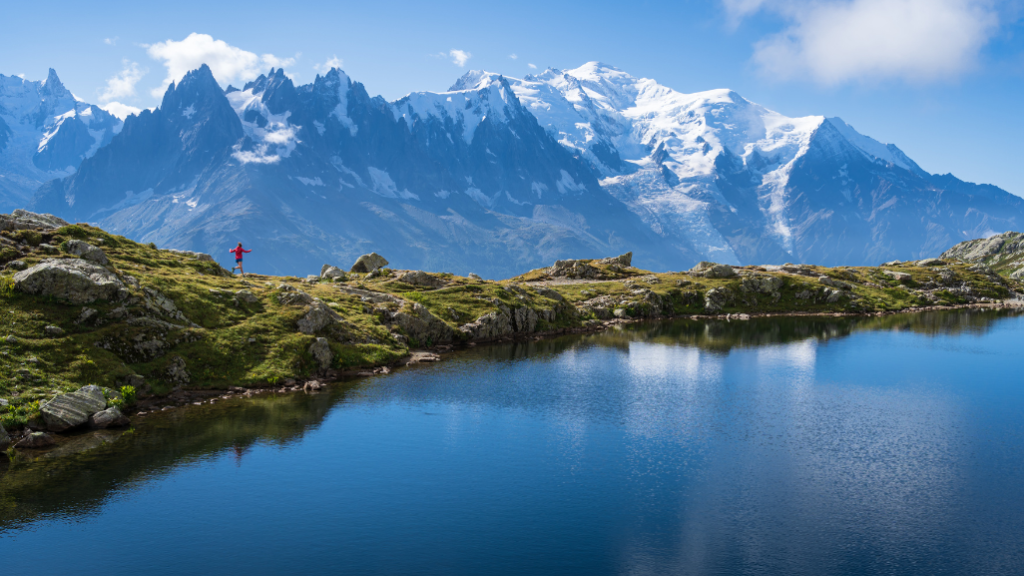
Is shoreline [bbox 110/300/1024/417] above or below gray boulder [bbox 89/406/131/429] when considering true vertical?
above

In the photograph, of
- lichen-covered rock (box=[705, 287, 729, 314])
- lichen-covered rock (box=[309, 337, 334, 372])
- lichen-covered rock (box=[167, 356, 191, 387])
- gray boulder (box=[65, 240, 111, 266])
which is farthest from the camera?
lichen-covered rock (box=[705, 287, 729, 314])

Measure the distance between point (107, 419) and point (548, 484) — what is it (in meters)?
44.9

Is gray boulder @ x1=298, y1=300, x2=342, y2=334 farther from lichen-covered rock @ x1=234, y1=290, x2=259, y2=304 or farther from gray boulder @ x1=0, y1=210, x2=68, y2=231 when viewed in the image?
gray boulder @ x1=0, y1=210, x2=68, y2=231

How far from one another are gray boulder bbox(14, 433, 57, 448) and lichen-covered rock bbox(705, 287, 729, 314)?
159 m

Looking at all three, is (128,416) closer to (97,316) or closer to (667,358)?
(97,316)

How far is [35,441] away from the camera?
195 feet

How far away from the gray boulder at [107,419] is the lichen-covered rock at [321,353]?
2817 centimetres

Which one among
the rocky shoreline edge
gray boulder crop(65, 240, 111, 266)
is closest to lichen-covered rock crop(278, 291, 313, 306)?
the rocky shoreline edge

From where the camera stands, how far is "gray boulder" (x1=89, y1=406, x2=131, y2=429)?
65.9 m

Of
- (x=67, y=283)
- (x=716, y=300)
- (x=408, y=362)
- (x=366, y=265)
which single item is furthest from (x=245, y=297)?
(x=716, y=300)

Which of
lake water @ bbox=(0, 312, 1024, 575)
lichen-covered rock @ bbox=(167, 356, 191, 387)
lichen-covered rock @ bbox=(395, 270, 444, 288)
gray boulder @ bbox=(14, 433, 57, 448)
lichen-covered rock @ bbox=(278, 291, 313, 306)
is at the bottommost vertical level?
lake water @ bbox=(0, 312, 1024, 575)

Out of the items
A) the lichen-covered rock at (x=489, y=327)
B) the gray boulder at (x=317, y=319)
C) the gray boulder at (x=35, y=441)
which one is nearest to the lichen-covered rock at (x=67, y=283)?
the gray boulder at (x=35, y=441)

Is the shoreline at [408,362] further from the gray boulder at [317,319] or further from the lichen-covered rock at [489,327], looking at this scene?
the gray boulder at [317,319]

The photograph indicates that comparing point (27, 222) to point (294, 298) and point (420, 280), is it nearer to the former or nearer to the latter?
point (294, 298)
